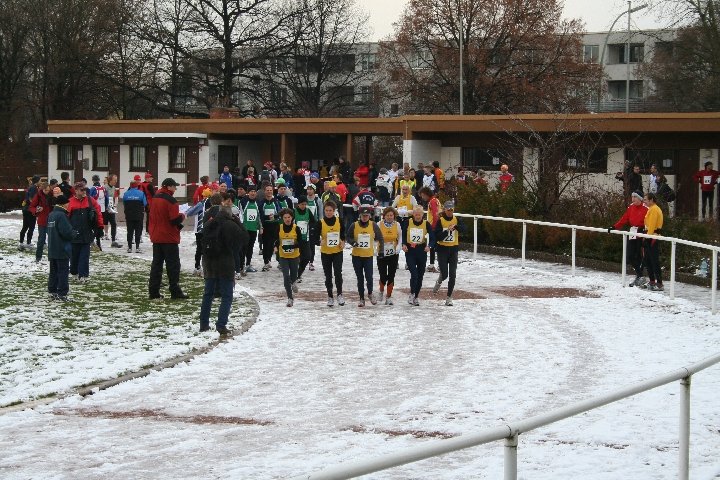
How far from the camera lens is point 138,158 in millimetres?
49125

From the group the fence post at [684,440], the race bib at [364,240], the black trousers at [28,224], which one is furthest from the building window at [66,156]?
the fence post at [684,440]

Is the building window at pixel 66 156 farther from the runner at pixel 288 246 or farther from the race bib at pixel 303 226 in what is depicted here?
the runner at pixel 288 246

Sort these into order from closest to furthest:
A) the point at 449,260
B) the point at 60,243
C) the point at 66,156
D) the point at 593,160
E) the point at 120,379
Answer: the point at 120,379 < the point at 60,243 < the point at 449,260 < the point at 593,160 < the point at 66,156

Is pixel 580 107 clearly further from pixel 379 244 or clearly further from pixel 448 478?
pixel 448 478

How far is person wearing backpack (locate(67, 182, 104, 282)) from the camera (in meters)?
20.4

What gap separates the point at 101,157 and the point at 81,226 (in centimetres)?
3055

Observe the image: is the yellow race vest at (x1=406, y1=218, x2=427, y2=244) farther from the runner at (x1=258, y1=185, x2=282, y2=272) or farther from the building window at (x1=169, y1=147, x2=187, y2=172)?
the building window at (x1=169, y1=147, x2=187, y2=172)

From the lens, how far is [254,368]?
42.4 ft

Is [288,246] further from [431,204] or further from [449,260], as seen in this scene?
Answer: [431,204]

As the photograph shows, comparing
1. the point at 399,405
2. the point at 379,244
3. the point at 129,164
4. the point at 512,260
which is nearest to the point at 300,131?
the point at 129,164

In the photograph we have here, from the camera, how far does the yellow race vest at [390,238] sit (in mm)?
18219

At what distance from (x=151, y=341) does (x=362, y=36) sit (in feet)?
195

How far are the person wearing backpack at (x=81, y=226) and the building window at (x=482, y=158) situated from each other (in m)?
19.8

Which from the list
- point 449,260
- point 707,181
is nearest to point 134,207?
point 449,260
